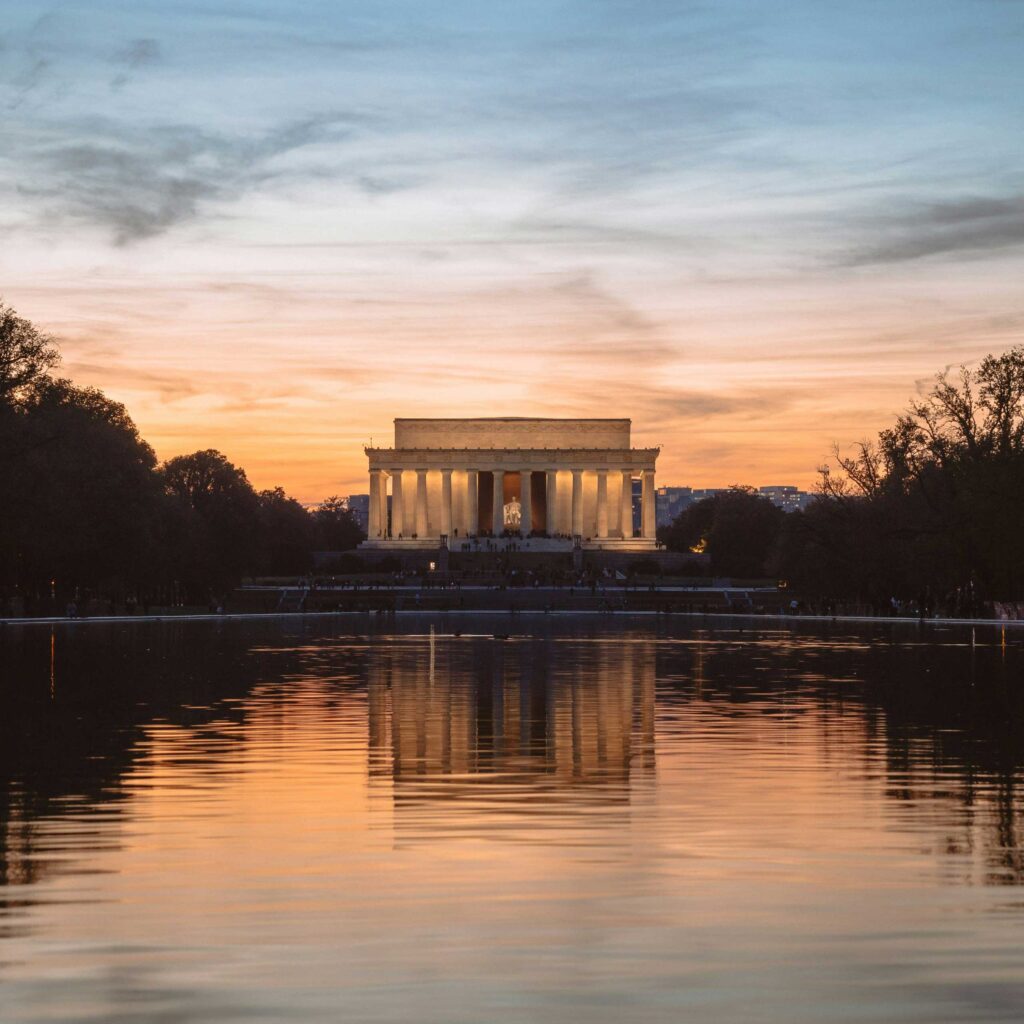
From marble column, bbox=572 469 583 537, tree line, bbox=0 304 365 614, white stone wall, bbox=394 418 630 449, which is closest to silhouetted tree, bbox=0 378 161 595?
tree line, bbox=0 304 365 614

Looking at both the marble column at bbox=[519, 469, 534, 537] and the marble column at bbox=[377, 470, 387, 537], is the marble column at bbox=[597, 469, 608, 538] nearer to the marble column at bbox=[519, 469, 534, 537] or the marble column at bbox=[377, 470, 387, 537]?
the marble column at bbox=[519, 469, 534, 537]

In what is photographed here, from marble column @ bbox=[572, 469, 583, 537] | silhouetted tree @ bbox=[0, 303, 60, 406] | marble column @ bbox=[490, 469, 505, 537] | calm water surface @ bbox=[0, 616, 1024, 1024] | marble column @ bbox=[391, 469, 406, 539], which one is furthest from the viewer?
marble column @ bbox=[490, 469, 505, 537]

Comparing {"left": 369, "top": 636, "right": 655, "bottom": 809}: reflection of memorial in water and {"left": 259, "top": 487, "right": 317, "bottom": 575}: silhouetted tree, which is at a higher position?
{"left": 259, "top": 487, "right": 317, "bottom": 575}: silhouetted tree

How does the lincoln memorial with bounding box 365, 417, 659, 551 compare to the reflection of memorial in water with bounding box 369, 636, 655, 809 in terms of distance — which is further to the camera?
the lincoln memorial with bounding box 365, 417, 659, 551

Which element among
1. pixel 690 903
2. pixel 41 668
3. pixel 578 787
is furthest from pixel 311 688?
pixel 690 903

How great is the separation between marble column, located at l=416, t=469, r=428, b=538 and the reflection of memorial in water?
127231 millimetres

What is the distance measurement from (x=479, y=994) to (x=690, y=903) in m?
2.78

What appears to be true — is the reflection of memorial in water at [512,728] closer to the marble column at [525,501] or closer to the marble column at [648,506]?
the marble column at [648,506]

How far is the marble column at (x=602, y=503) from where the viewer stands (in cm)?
17275

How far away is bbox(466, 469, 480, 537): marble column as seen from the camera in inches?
6767

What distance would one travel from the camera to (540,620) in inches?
3511

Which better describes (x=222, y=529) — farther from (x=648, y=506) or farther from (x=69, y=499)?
(x=648, y=506)

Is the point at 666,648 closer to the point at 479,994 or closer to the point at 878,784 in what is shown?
the point at 878,784

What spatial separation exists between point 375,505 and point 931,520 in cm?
9115
